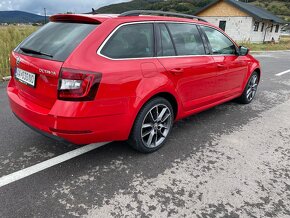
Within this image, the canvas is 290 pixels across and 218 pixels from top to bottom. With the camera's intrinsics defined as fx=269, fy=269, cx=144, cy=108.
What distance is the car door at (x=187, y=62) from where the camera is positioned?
3.42 meters

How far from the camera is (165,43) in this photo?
3443 millimetres

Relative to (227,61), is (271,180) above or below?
below

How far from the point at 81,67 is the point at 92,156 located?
123cm

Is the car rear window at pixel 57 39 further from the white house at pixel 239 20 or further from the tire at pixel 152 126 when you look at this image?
the white house at pixel 239 20

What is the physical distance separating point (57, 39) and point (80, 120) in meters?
1.01

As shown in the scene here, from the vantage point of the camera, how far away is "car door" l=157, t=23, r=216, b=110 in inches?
135

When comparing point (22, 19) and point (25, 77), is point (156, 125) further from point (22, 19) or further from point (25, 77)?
point (22, 19)

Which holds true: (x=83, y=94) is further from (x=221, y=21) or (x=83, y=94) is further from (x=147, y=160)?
(x=221, y=21)

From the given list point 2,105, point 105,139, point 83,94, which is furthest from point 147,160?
point 2,105

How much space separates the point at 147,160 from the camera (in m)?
3.29

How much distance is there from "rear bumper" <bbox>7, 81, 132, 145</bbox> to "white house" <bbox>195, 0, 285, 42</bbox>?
32709mm

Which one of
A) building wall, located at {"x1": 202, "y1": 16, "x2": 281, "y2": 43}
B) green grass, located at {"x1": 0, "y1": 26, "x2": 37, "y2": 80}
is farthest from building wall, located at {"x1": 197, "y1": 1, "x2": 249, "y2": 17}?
green grass, located at {"x1": 0, "y1": 26, "x2": 37, "y2": 80}

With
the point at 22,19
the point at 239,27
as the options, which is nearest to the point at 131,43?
the point at 239,27

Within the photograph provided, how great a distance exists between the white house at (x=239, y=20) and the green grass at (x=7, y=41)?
94.5ft
